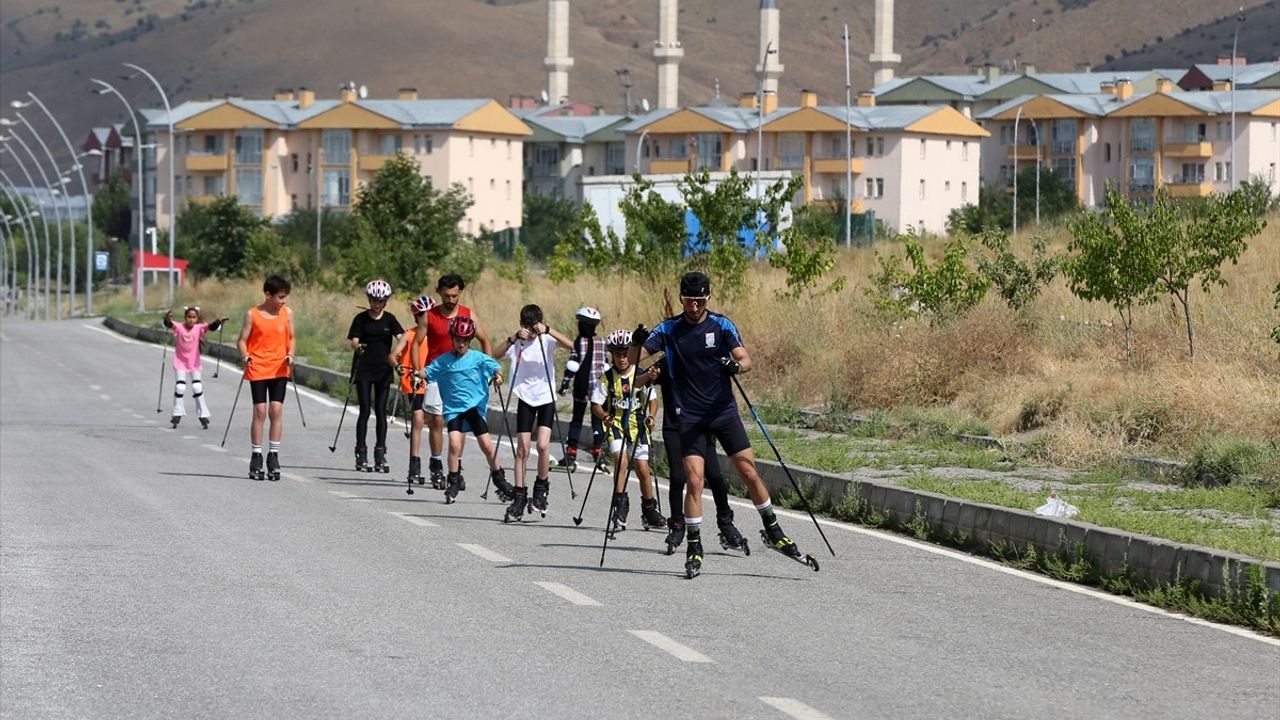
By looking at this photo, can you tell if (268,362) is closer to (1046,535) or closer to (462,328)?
(462,328)

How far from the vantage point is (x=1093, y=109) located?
132250mm

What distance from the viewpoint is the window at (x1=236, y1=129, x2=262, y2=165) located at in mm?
144375

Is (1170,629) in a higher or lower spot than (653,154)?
lower

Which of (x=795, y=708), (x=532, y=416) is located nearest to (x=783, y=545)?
(x=532, y=416)

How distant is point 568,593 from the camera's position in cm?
1148

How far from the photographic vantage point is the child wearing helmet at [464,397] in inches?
650

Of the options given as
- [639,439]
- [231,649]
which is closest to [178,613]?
[231,649]

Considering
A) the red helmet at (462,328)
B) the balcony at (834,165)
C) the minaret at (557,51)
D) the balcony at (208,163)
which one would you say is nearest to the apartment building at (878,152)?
the balcony at (834,165)

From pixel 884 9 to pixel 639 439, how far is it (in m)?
157

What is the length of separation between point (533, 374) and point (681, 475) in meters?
3.25

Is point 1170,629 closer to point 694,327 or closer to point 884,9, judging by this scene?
point 694,327

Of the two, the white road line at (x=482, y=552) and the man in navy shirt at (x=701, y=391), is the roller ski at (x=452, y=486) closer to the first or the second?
the white road line at (x=482, y=552)

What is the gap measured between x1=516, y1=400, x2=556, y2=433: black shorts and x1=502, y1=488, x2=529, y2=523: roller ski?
58cm

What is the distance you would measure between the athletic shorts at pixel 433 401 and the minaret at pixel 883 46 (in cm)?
15146
